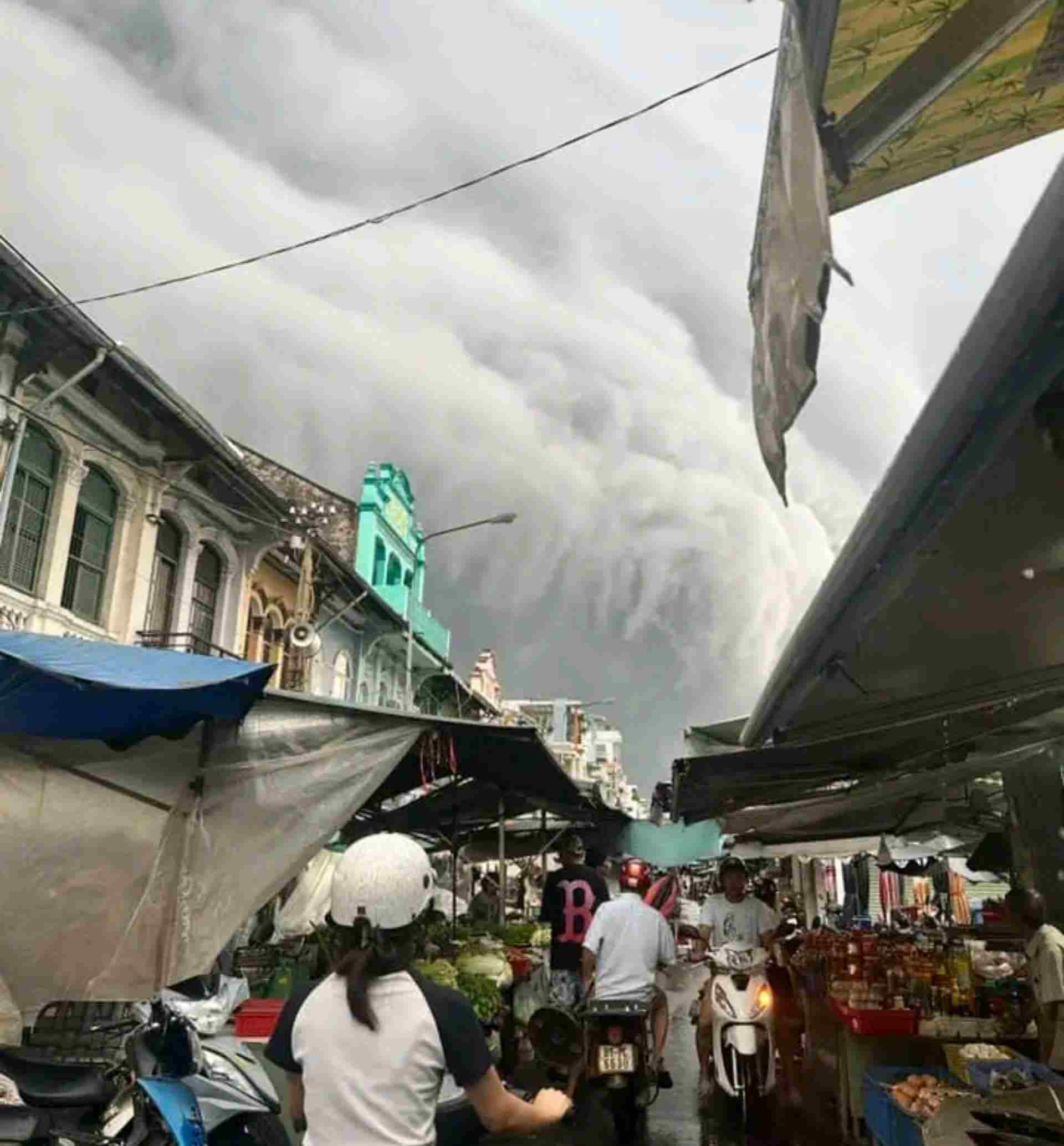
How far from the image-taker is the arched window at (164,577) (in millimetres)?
16594

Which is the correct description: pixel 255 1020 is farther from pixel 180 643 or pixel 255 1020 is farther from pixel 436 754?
pixel 180 643

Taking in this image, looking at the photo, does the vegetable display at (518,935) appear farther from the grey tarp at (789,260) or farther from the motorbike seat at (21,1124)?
the grey tarp at (789,260)

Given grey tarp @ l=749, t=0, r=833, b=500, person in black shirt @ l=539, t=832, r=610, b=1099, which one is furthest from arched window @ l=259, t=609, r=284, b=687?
grey tarp @ l=749, t=0, r=833, b=500

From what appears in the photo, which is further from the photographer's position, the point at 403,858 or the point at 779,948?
the point at 779,948

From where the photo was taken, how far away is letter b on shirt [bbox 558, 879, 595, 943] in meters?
9.99

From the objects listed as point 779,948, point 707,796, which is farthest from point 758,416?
point 779,948

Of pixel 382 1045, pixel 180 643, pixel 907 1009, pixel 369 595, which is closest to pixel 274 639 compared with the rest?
pixel 369 595

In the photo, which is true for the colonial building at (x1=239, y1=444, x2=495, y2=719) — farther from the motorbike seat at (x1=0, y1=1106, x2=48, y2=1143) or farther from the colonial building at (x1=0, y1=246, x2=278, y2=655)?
the motorbike seat at (x1=0, y1=1106, x2=48, y2=1143)

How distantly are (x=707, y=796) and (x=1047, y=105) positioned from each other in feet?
22.8

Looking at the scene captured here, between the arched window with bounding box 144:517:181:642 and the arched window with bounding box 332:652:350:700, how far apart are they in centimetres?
781

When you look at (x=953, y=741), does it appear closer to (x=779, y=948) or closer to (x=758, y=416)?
(x=779, y=948)

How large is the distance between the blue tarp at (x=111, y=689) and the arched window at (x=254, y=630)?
571 inches

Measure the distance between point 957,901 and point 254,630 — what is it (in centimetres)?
1827

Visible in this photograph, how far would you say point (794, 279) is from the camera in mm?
1882
